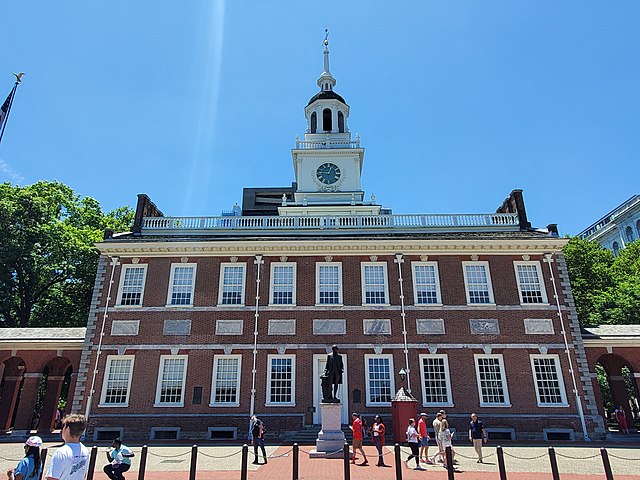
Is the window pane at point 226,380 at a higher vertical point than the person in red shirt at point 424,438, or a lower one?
higher

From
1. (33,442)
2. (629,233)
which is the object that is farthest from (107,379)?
(629,233)

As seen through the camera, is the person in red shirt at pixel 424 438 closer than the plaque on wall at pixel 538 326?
Yes

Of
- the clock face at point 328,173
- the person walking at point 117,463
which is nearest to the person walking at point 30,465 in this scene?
the person walking at point 117,463

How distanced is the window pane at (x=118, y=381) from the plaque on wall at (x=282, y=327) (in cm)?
671

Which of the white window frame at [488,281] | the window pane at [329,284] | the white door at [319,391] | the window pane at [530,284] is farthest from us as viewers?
the window pane at [329,284]

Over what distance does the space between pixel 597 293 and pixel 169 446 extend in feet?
103

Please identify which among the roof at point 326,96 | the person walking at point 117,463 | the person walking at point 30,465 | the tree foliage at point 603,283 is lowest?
the person walking at point 117,463

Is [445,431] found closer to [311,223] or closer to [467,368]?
[467,368]

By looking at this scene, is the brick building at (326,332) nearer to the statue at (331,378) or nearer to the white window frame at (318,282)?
the white window frame at (318,282)

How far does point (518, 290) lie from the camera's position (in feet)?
72.1

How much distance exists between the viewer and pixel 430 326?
2133 centimetres

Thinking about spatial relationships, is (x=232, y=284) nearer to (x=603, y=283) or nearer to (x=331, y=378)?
(x=331, y=378)

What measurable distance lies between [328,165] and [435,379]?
67.3 ft

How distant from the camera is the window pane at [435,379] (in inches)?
799
